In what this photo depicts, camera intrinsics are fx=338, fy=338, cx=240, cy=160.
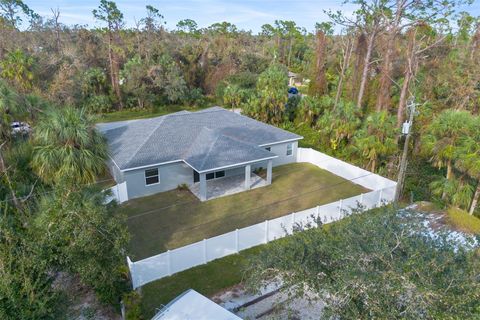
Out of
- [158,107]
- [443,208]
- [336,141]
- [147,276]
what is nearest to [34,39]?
[158,107]

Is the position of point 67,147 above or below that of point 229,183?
above

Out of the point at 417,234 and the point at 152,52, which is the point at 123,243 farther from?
the point at 152,52

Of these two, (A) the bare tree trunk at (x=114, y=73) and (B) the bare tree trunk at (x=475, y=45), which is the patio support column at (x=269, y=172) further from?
(A) the bare tree trunk at (x=114, y=73)

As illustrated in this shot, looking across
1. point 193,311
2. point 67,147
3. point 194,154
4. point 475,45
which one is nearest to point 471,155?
point 193,311

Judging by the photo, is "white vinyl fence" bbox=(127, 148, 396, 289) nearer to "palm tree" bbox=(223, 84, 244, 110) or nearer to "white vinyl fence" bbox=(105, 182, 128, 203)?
"white vinyl fence" bbox=(105, 182, 128, 203)

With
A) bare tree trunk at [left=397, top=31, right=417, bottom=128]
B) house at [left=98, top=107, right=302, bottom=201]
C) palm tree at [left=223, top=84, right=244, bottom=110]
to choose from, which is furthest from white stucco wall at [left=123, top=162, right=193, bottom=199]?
palm tree at [left=223, top=84, right=244, bottom=110]

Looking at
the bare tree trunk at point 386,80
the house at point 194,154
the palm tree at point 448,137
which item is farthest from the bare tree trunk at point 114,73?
the palm tree at point 448,137

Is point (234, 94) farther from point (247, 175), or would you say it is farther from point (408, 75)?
point (408, 75)
